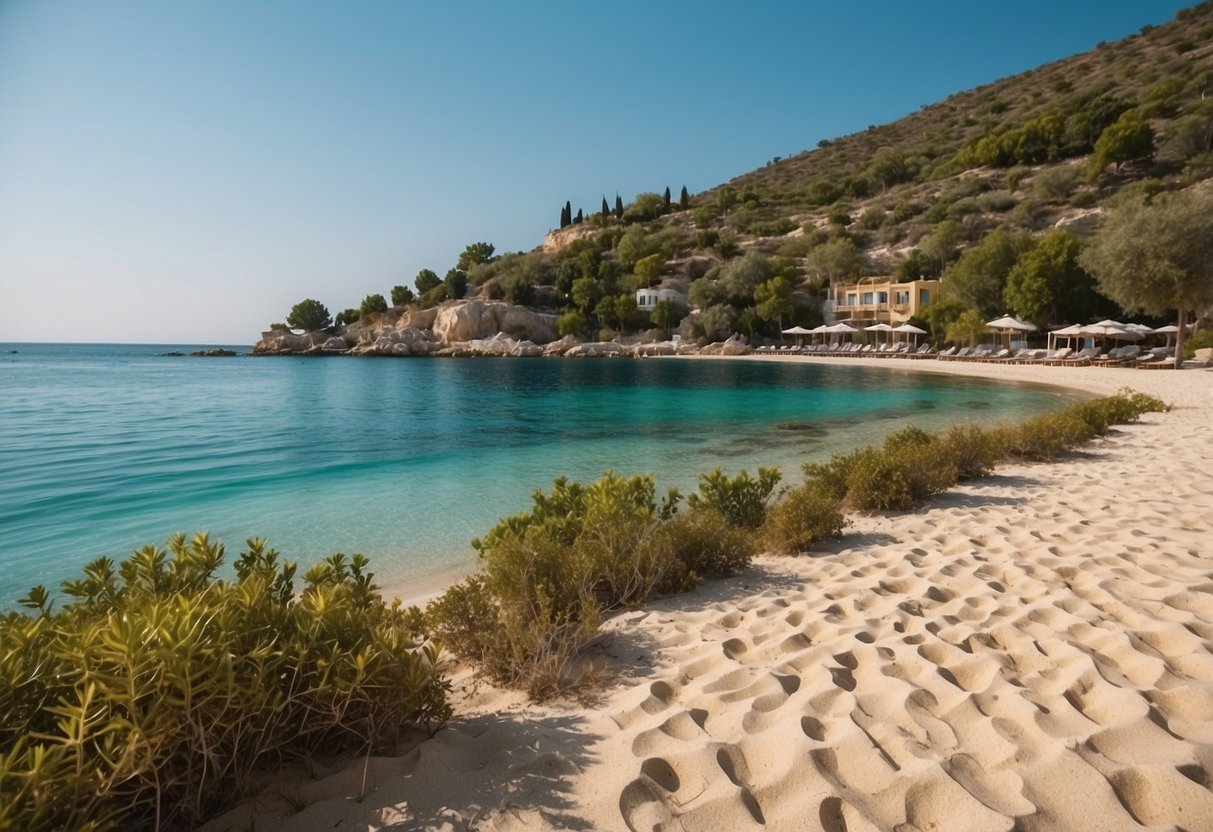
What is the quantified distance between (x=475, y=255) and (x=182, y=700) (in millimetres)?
94768

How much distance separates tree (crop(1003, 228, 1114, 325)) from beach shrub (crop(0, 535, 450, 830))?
49.8 metres

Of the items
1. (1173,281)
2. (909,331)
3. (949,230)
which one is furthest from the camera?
(949,230)

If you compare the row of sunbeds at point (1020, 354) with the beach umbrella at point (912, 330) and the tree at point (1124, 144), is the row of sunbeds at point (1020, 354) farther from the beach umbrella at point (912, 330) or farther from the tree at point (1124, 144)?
the tree at point (1124, 144)

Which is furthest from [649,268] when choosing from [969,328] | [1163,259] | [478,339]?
[1163,259]

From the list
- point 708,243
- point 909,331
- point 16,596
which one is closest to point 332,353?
point 708,243

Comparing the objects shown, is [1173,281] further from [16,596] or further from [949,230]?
[16,596]

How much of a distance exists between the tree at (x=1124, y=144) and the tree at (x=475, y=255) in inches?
2904

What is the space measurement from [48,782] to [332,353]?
8760 cm

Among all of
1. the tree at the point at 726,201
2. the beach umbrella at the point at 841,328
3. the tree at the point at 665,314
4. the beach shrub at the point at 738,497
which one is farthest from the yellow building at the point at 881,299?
the beach shrub at the point at 738,497

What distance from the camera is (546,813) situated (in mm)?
2143

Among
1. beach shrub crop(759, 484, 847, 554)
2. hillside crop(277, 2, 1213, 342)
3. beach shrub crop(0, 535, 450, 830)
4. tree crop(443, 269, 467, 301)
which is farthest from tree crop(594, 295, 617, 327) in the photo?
beach shrub crop(0, 535, 450, 830)

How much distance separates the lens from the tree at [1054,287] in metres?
41.1

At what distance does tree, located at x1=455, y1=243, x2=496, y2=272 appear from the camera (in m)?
90.4

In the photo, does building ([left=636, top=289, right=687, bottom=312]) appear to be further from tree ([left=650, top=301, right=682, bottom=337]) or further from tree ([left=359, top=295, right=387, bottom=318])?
tree ([left=359, top=295, right=387, bottom=318])
